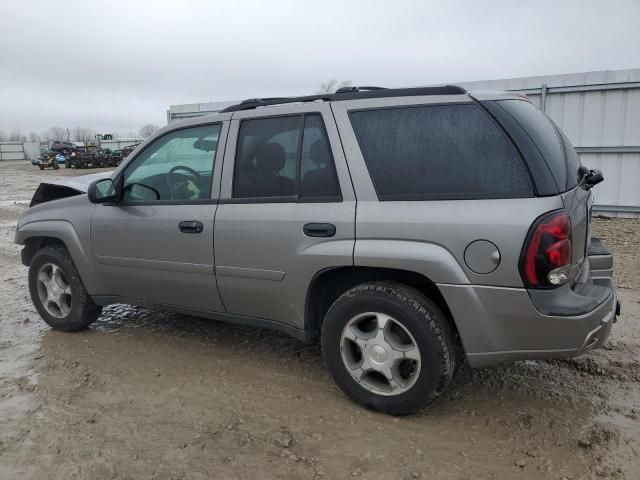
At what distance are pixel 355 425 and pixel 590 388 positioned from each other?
159 centimetres

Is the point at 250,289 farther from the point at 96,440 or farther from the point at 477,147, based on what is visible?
the point at 477,147

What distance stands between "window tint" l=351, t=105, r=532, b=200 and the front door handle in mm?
1266

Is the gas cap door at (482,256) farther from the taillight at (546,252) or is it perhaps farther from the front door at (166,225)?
the front door at (166,225)

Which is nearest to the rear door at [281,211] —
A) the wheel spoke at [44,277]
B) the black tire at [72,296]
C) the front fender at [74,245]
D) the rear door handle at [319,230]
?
the rear door handle at [319,230]

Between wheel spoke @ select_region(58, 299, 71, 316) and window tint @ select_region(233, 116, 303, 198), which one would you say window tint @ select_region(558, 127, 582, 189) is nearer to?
window tint @ select_region(233, 116, 303, 198)

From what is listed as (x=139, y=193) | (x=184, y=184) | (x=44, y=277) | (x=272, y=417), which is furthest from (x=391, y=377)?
(x=44, y=277)

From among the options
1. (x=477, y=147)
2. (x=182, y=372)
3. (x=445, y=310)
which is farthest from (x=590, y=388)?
(x=182, y=372)

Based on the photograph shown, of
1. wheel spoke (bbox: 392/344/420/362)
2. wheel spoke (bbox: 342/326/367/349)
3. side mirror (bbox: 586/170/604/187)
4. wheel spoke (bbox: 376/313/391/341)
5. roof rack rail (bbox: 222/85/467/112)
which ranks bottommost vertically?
wheel spoke (bbox: 392/344/420/362)

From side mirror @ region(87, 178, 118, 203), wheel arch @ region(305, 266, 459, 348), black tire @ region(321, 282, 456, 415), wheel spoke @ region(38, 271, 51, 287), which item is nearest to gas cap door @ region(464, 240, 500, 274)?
wheel arch @ region(305, 266, 459, 348)

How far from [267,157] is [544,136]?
1.67m

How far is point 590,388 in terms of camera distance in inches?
130

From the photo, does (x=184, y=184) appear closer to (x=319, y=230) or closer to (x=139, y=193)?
(x=139, y=193)

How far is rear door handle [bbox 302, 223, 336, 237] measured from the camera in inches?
118

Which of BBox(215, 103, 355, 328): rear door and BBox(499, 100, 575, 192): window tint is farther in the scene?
BBox(215, 103, 355, 328): rear door
